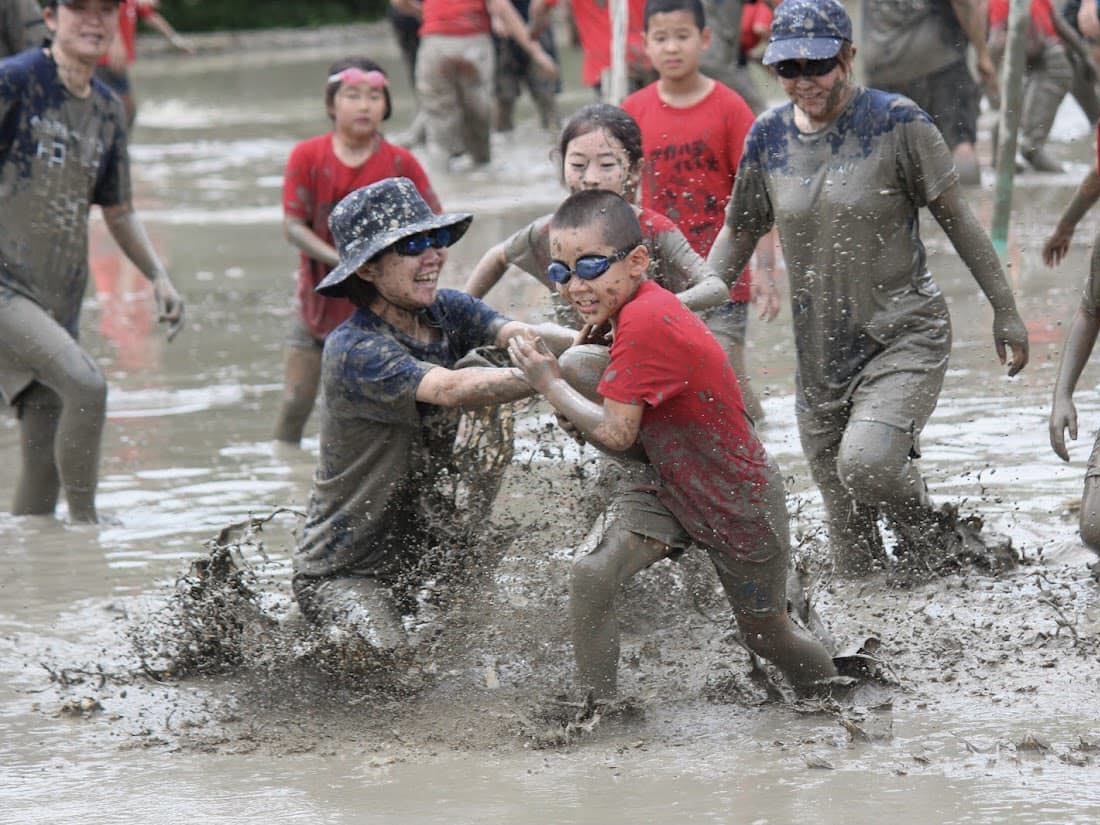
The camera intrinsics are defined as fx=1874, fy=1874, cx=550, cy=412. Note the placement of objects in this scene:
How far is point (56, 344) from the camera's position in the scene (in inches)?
280

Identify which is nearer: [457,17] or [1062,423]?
[1062,423]

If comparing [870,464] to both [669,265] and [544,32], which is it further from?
[544,32]

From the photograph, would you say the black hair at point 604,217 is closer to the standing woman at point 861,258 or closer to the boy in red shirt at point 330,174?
the standing woman at point 861,258

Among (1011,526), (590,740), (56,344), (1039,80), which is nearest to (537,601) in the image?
(590,740)

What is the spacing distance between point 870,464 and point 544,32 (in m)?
12.9

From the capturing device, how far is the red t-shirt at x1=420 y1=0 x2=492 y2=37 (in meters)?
15.0

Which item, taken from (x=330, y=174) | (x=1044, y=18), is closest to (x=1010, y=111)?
(x=1044, y=18)

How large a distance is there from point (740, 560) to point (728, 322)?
235 centimetres

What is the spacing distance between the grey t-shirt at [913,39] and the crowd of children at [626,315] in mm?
5094

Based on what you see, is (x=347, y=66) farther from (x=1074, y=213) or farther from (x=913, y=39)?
(x=913, y=39)

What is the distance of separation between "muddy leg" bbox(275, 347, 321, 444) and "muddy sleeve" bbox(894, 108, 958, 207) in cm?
320

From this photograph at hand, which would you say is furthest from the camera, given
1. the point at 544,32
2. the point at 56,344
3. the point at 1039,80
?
the point at 544,32

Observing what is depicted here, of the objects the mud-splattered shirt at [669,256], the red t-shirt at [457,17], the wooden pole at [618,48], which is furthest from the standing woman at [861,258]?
the red t-shirt at [457,17]

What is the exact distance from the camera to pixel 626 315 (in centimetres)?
462
